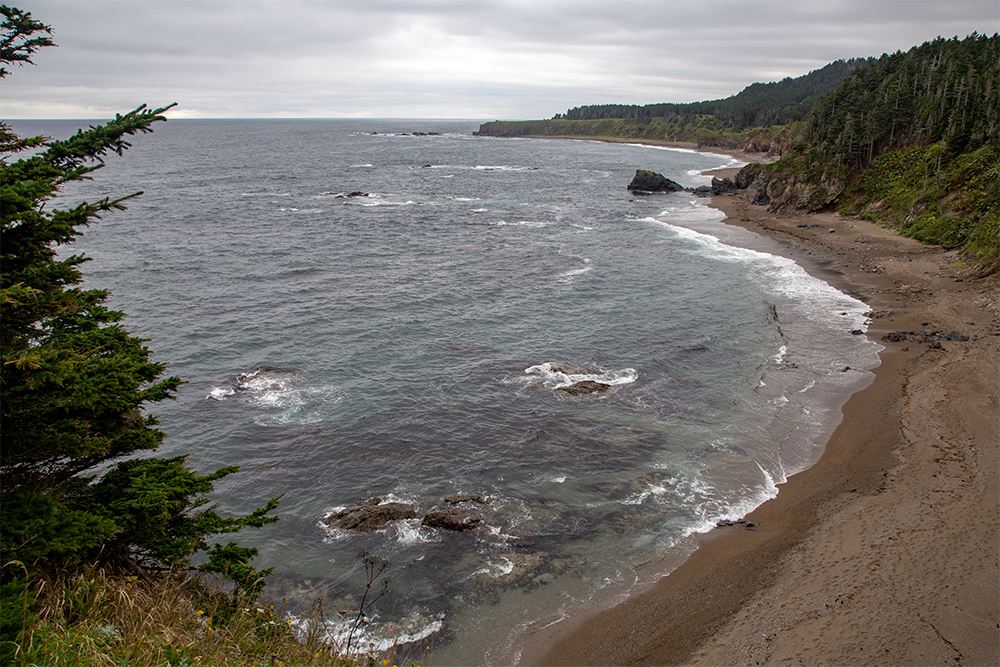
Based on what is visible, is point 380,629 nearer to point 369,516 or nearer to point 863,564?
point 369,516

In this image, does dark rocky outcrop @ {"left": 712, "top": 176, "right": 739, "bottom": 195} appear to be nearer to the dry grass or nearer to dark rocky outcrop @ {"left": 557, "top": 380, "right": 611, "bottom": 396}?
dark rocky outcrop @ {"left": 557, "top": 380, "right": 611, "bottom": 396}

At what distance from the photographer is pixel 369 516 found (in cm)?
2072

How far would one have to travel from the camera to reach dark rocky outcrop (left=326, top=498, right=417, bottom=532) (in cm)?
2048

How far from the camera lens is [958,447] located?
23.7m

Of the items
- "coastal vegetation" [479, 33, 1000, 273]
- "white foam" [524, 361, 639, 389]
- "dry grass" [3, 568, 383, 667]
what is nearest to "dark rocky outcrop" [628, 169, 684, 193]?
"coastal vegetation" [479, 33, 1000, 273]

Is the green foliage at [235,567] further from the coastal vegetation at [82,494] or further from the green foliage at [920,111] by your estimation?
the green foliage at [920,111]

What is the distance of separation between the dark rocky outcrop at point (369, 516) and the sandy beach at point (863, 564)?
285 inches

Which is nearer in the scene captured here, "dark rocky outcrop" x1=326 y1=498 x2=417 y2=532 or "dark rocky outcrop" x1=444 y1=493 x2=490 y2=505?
"dark rocky outcrop" x1=326 y1=498 x2=417 y2=532

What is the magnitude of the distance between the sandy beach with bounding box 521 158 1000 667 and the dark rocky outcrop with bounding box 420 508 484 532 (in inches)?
203

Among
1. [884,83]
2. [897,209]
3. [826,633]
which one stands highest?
[884,83]

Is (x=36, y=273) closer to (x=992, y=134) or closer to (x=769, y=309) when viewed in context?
(x=769, y=309)

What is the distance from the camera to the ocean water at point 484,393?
18578 mm

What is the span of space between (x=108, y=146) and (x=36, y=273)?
9.18 feet

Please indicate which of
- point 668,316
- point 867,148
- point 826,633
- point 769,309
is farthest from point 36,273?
point 867,148
